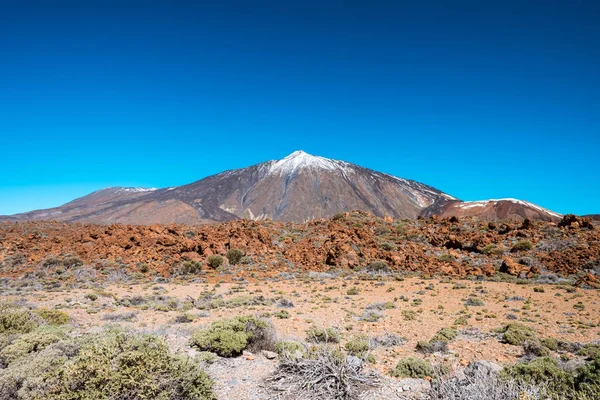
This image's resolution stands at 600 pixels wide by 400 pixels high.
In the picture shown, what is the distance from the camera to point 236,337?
6.38 metres

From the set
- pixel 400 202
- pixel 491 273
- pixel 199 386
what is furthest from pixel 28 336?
pixel 400 202

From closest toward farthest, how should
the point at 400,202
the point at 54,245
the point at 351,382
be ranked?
the point at 351,382, the point at 54,245, the point at 400,202

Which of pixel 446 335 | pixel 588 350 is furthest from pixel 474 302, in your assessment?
pixel 588 350

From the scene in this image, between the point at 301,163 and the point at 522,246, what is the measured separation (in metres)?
120

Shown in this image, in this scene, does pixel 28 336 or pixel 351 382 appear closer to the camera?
pixel 351 382

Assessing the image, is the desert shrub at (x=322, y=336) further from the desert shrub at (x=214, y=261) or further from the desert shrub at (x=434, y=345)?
the desert shrub at (x=214, y=261)

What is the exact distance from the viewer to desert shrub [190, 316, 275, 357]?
6230 mm

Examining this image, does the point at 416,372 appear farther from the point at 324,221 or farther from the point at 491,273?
the point at 324,221

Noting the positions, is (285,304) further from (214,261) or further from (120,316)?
(214,261)

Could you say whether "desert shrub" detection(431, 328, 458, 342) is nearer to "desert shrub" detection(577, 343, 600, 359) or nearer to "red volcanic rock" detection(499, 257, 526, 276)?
"desert shrub" detection(577, 343, 600, 359)

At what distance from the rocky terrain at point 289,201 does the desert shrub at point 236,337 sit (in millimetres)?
82484

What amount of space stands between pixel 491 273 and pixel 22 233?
34531mm

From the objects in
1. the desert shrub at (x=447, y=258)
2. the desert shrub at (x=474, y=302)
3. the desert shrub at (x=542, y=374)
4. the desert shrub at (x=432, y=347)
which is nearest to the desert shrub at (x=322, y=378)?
the desert shrub at (x=542, y=374)

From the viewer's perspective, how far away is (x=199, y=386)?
4180 mm
